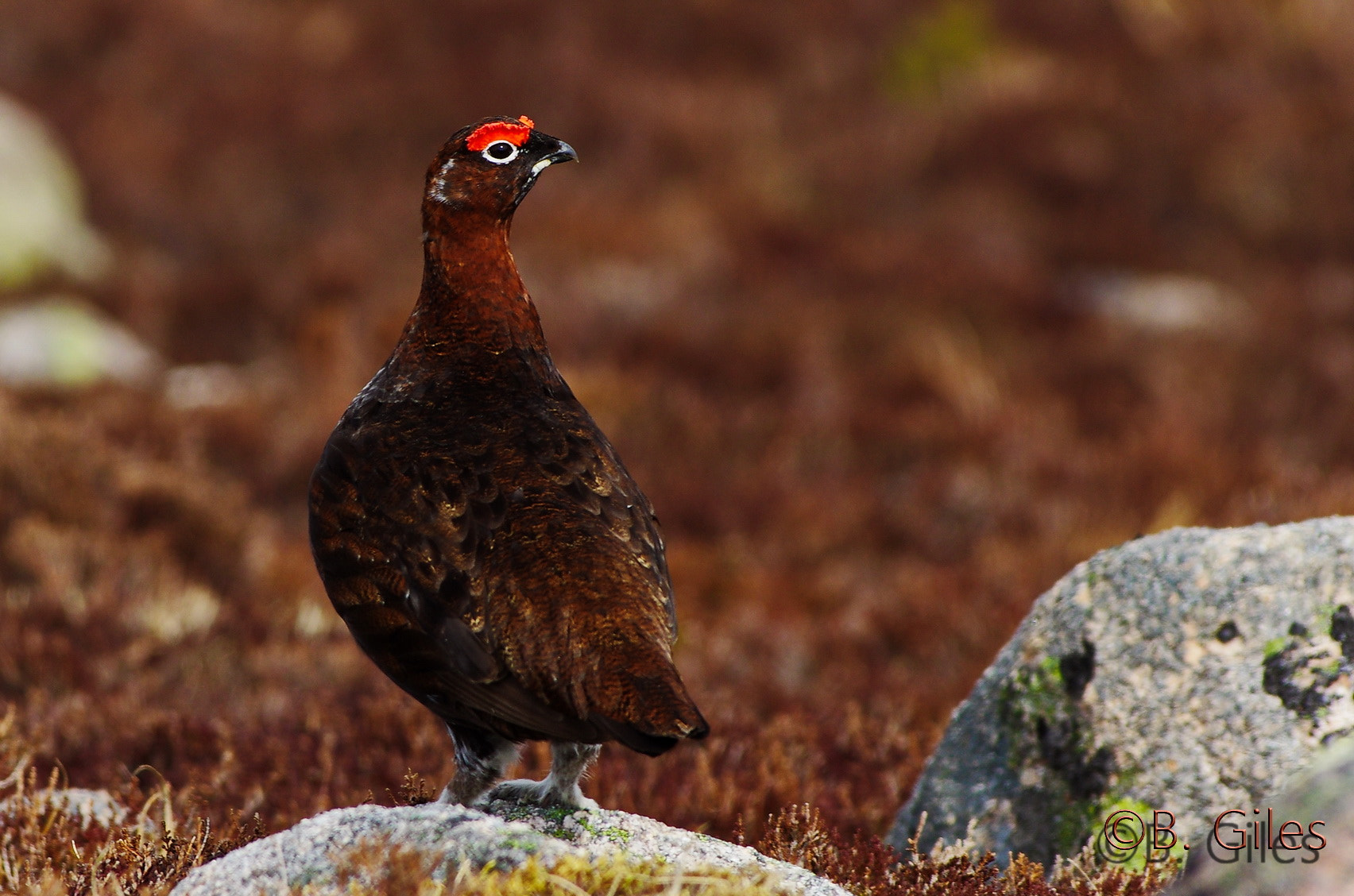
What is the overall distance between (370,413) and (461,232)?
0.52m

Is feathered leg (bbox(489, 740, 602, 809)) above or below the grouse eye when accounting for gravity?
below

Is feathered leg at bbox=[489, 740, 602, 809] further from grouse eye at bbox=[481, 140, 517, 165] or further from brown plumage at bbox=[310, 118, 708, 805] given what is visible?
grouse eye at bbox=[481, 140, 517, 165]

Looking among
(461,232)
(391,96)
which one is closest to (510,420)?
(461,232)

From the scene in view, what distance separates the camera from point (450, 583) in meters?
2.82

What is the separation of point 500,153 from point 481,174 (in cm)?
8

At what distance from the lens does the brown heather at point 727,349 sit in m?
4.79

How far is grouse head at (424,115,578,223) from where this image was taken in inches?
139

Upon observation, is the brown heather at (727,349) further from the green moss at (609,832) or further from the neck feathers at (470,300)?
the neck feathers at (470,300)

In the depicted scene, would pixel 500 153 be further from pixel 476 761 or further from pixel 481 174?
pixel 476 761

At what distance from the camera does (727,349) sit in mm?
10992

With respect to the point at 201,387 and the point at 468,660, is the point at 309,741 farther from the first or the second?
the point at 201,387

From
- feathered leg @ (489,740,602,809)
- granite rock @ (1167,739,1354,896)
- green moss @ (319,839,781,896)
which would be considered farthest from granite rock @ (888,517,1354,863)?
granite rock @ (1167,739,1354,896)

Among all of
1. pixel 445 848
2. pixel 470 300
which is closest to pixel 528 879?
pixel 445 848

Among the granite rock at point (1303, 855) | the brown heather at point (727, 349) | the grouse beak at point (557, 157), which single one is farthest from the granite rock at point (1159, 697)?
the grouse beak at point (557, 157)
